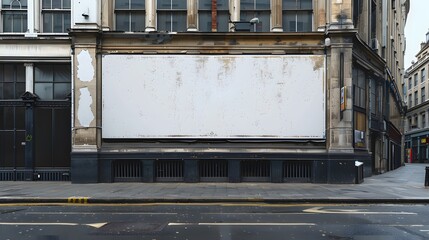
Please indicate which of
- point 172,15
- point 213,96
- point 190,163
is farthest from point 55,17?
point 190,163

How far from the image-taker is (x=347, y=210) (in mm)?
11328

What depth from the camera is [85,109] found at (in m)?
18.6

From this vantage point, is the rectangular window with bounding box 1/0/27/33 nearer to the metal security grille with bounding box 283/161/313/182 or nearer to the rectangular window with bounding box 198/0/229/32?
the rectangular window with bounding box 198/0/229/32

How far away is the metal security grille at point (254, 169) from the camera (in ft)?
61.6

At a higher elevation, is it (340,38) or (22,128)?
(340,38)

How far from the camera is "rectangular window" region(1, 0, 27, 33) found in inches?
781

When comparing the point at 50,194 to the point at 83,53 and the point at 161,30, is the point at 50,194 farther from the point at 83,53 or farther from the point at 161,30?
the point at 161,30

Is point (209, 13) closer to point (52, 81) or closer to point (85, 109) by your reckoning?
point (85, 109)

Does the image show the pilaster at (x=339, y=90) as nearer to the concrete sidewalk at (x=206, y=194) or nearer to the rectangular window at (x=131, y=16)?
the concrete sidewalk at (x=206, y=194)

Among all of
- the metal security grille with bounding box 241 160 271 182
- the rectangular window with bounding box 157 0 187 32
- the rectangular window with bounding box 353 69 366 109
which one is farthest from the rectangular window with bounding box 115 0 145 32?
the rectangular window with bounding box 353 69 366 109

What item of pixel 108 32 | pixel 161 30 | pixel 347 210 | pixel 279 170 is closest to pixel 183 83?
pixel 161 30

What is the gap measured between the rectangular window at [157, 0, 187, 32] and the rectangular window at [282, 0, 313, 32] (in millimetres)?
4756

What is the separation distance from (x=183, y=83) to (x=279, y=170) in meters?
5.83

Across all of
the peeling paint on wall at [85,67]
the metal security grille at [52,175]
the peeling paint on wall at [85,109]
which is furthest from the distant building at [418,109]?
the metal security grille at [52,175]
